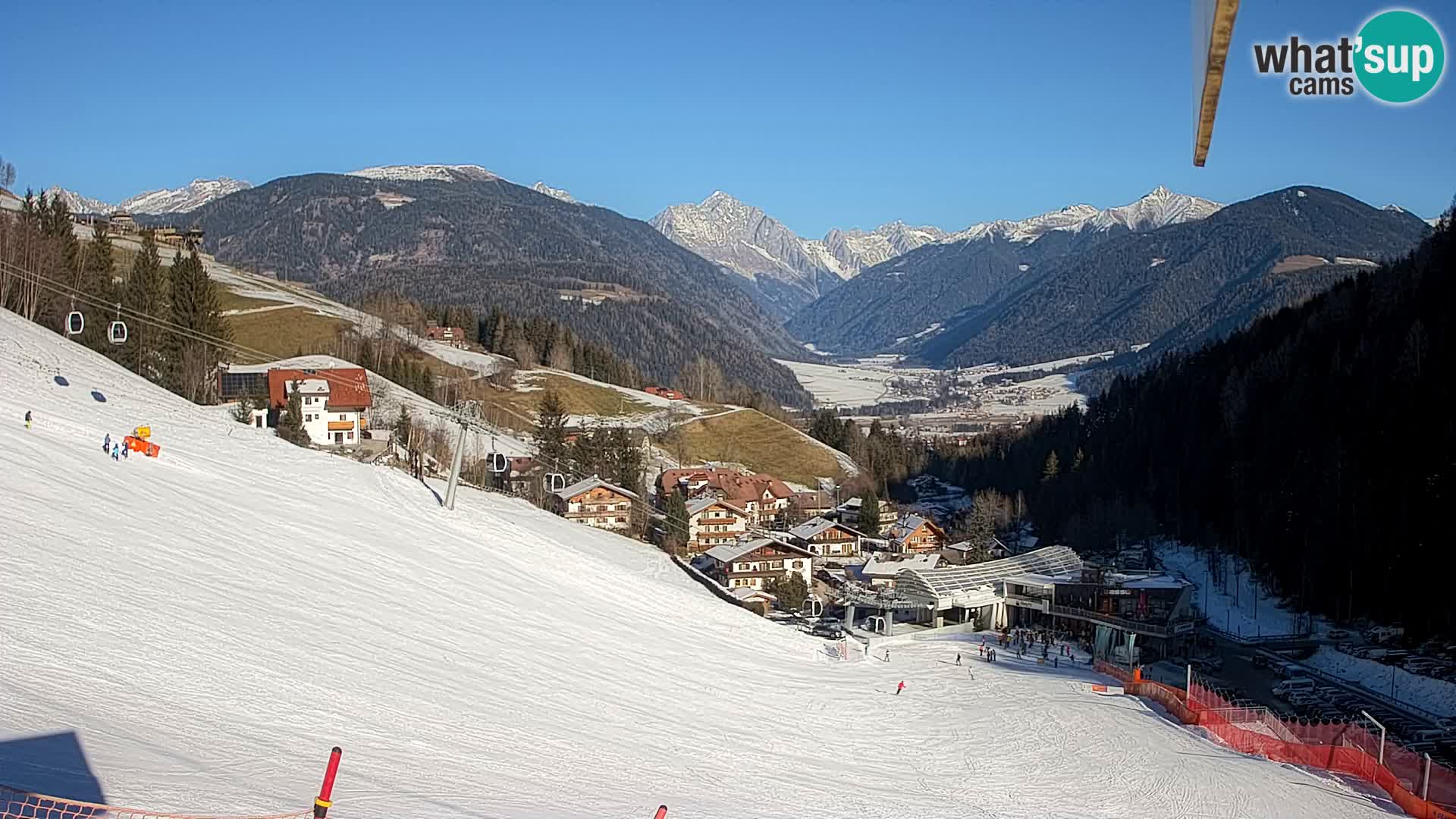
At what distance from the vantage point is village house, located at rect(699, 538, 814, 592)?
61.4 metres

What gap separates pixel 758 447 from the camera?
375 ft

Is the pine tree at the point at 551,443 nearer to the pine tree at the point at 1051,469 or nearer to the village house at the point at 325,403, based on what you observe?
the village house at the point at 325,403

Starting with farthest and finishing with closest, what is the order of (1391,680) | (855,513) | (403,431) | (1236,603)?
(855,513) < (403,431) < (1236,603) < (1391,680)

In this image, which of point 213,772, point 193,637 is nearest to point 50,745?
point 213,772

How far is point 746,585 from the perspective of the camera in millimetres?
61188

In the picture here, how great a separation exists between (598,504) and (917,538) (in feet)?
71.8

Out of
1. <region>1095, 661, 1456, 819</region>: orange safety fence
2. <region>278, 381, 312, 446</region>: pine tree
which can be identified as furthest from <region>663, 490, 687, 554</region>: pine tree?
<region>1095, 661, 1456, 819</region>: orange safety fence

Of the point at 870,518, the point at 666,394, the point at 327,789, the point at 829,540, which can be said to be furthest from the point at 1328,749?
the point at 666,394

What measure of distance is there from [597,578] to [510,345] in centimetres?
11181

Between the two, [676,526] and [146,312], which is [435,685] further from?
[146,312]

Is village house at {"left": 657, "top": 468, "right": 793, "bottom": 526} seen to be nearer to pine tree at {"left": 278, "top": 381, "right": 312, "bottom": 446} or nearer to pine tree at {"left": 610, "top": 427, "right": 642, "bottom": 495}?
pine tree at {"left": 610, "top": 427, "right": 642, "bottom": 495}

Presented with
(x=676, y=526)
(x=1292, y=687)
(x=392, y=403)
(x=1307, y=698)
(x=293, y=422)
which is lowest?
(x=1307, y=698)

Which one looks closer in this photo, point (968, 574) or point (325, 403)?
point (968, 574)

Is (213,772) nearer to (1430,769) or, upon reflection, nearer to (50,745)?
(50,745)
